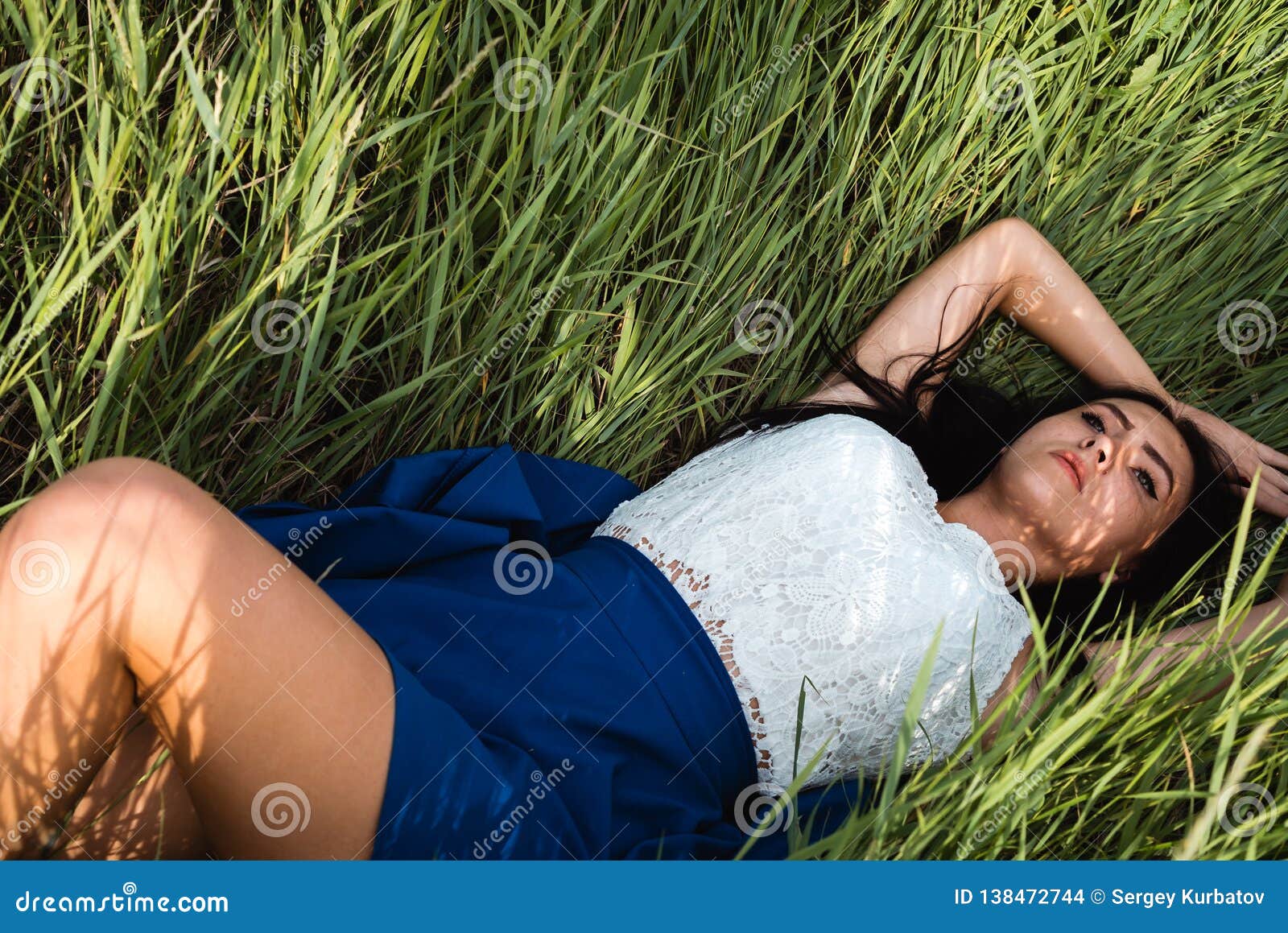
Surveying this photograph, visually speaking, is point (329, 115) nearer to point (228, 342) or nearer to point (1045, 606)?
point (228, 342)

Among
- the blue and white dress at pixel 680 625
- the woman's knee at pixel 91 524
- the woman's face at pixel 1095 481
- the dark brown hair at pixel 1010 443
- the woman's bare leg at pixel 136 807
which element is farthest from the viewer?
the dark brown hair at pixel 1010 443

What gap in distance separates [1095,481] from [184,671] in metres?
1.38

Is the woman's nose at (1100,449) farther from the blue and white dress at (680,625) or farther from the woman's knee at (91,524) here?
the woman's knee at (91,524)

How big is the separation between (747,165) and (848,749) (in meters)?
1.04

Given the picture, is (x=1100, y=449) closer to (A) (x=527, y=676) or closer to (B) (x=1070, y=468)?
(B) (x=1070, y=468)

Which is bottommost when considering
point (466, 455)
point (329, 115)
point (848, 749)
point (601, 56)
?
point (848, 749)

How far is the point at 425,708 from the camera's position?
1.04 meters

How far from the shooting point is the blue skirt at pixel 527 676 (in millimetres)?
1063

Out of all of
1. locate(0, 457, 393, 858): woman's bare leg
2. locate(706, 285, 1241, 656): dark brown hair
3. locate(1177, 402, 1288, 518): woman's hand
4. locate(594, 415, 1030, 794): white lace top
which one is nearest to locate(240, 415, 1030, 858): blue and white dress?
locate(594, 415, 1030, 794): white lace top

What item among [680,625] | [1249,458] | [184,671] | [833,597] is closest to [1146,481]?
[1249,458]

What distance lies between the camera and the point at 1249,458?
69.4 inches

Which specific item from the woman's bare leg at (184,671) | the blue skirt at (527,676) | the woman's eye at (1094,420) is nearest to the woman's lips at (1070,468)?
the woman's eye at (1094,420)

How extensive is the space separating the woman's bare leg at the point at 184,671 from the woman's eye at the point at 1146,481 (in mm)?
1308
